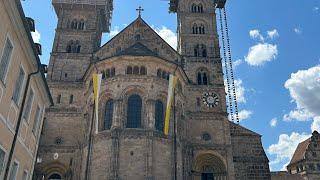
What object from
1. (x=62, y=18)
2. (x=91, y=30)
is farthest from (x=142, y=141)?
(x=62, y=18)

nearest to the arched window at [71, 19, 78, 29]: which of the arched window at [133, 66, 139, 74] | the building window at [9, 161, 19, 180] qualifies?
the arched window at [133, 66, 139, 74]

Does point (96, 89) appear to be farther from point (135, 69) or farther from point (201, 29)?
point (201, 29)

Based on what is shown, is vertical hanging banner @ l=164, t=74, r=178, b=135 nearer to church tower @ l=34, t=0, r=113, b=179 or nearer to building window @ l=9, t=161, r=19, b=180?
church tower @ l=34, t=0, r=113, b=179

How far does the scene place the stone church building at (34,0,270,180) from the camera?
27.8 metres

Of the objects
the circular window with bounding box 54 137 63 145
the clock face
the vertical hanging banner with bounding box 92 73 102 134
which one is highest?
the clock face

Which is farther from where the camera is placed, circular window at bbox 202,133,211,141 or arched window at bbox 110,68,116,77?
circular window at bbox 202,133,211,141

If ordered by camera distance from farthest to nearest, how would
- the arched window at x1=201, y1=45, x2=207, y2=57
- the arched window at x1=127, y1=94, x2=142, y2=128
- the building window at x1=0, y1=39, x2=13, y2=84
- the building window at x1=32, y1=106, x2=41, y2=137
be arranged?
the arched window at x1=201, y1=45, x2=207, y2=57, the arched window at x1=127, y1=94, x2=142, y2=128, the building window at x1=32, y1=106, x2=41, y2=137, the building window at x1=0, y1=39, x2=13, y2=84

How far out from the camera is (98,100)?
99.5 ft

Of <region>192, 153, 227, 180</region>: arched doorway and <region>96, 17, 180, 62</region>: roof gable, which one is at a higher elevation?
<region>96, 17, 180, 62</region>: roof gable

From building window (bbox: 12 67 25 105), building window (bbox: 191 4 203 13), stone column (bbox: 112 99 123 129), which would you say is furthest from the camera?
building window (bbox: 191 4 203 13)

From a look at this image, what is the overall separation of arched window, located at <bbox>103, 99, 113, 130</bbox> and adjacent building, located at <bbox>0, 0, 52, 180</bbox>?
10.1 m

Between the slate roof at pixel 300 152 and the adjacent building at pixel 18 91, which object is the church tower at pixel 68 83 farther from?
the slate roof at pixel 300 152

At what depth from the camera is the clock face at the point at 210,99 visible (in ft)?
119

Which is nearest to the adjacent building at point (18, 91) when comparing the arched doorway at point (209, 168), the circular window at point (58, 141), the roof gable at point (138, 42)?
the circular window at point (58, 141)
